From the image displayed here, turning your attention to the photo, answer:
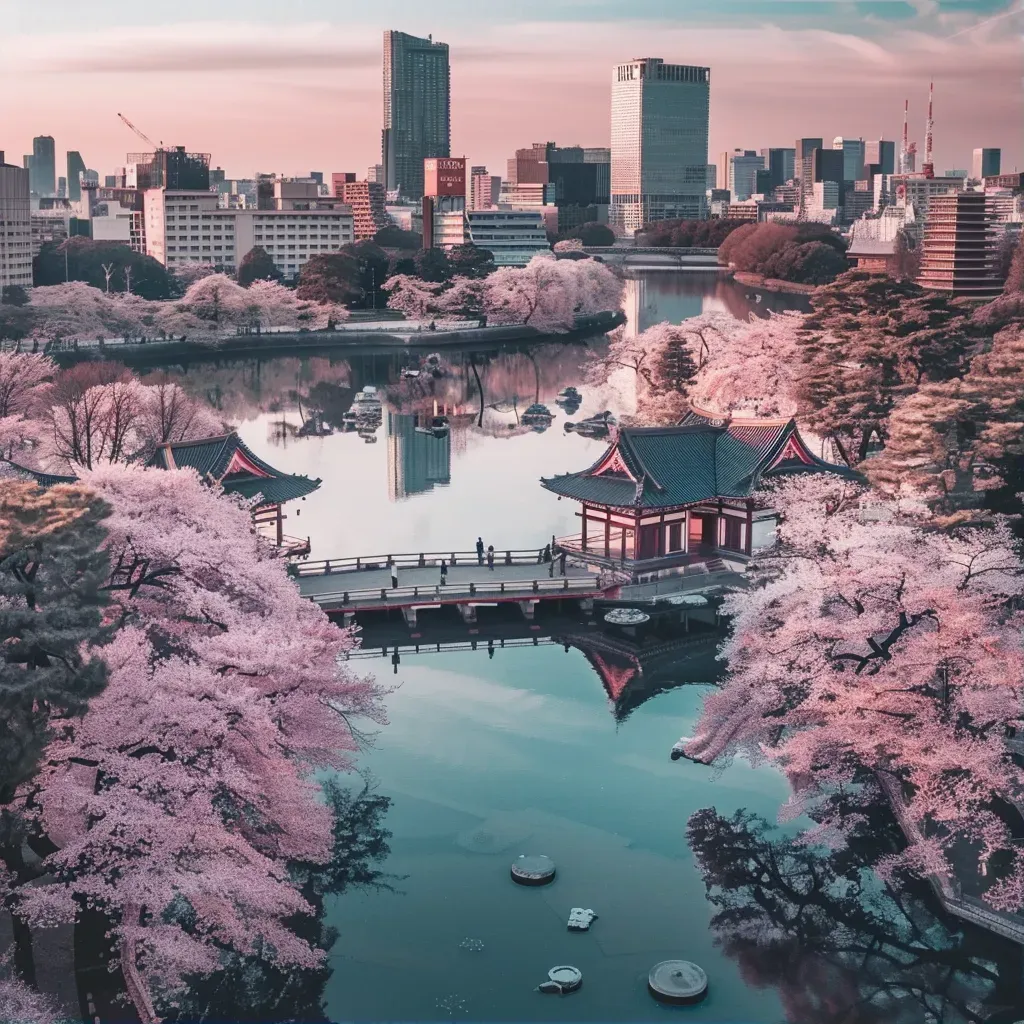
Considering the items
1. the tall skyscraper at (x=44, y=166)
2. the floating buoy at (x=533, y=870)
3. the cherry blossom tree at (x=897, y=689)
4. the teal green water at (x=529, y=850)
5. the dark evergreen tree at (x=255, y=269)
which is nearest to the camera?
the teal green water at (x=529, y=850)

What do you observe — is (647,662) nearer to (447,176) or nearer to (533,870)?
(533,870)

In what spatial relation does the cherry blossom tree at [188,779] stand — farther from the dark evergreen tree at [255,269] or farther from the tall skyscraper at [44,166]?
the tall skyscraper at [44,166]

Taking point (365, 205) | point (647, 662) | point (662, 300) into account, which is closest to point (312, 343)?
point (662, 300)

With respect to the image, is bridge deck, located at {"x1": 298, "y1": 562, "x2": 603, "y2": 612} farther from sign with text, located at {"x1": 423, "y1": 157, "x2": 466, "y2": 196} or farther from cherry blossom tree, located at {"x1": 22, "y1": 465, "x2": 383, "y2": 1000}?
sign with text, located at {"x1": 423, "y1": 157, "x2": 466, "y2": 196}

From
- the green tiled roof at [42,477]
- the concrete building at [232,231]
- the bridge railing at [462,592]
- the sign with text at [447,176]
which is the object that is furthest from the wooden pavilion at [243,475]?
the sign with text at [447,176]

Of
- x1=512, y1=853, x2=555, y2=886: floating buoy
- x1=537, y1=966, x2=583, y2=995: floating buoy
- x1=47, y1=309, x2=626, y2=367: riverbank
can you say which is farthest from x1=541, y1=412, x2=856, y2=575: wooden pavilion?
x1=47, y1=309, x2=626, y2=367: riverbank

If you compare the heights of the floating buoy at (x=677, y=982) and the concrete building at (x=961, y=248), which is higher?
the concrete building at (x=961, y=248)
